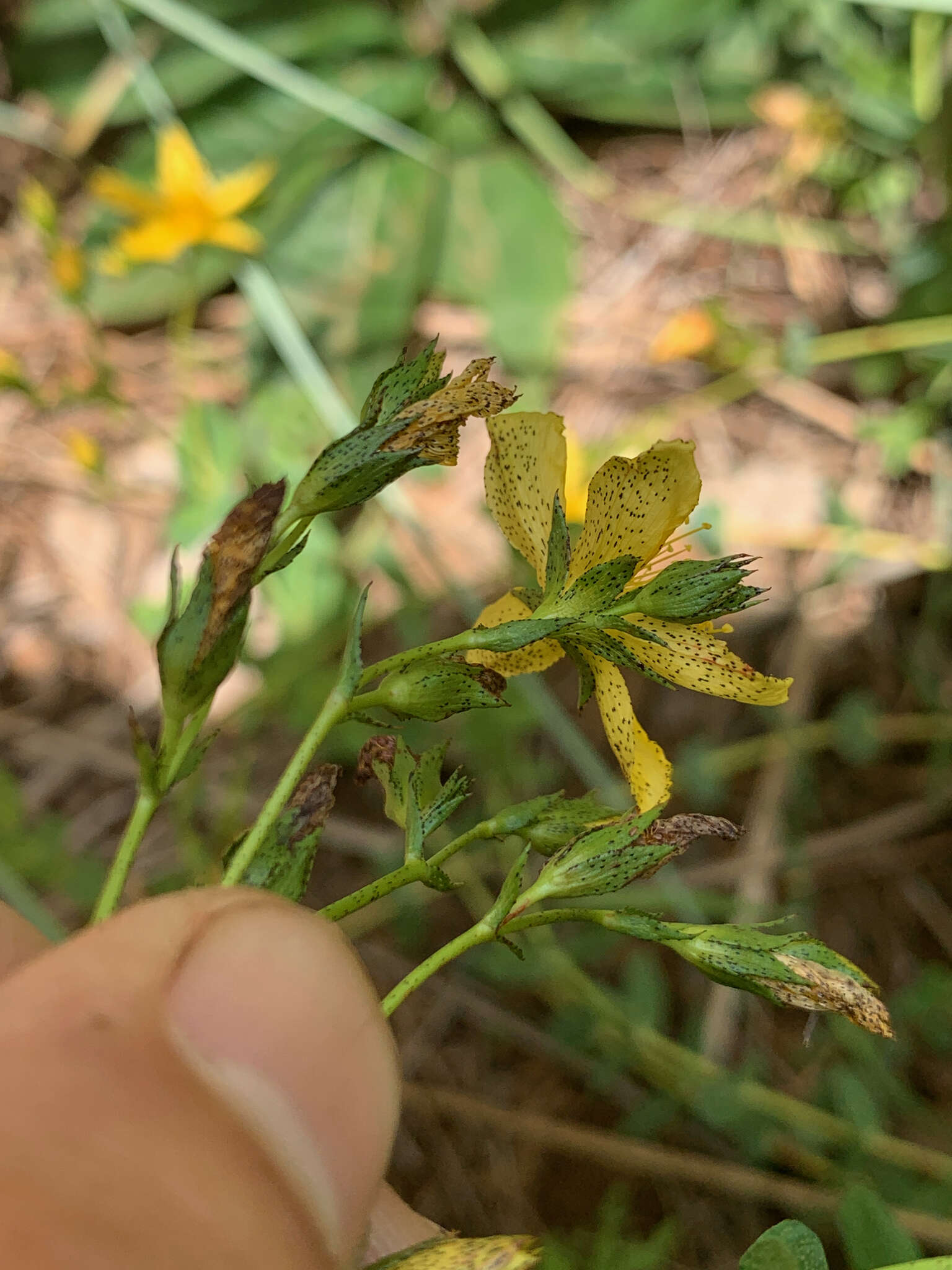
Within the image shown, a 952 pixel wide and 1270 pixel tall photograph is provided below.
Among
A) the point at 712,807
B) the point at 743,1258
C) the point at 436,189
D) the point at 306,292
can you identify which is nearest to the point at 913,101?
the point at 436,189

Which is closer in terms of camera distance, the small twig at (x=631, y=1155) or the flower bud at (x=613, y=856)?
the flower bud at (x=613, y=856)

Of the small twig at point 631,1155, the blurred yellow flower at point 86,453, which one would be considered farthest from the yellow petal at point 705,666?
the blurred yellow flower at point 86,453

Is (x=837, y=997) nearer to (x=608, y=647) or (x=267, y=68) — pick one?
(x=608, y=647)

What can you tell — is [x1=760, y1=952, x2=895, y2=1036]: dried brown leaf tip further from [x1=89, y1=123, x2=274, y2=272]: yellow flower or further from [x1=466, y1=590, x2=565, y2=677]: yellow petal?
[x1=89, y1=123, x2=274, y2=272]: yellow flower

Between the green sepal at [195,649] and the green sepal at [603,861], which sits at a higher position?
the green sepal at [195,649]

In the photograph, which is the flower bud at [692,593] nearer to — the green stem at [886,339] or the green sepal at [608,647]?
the green sepal at [608,647]

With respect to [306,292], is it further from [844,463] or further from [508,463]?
[508,463]
